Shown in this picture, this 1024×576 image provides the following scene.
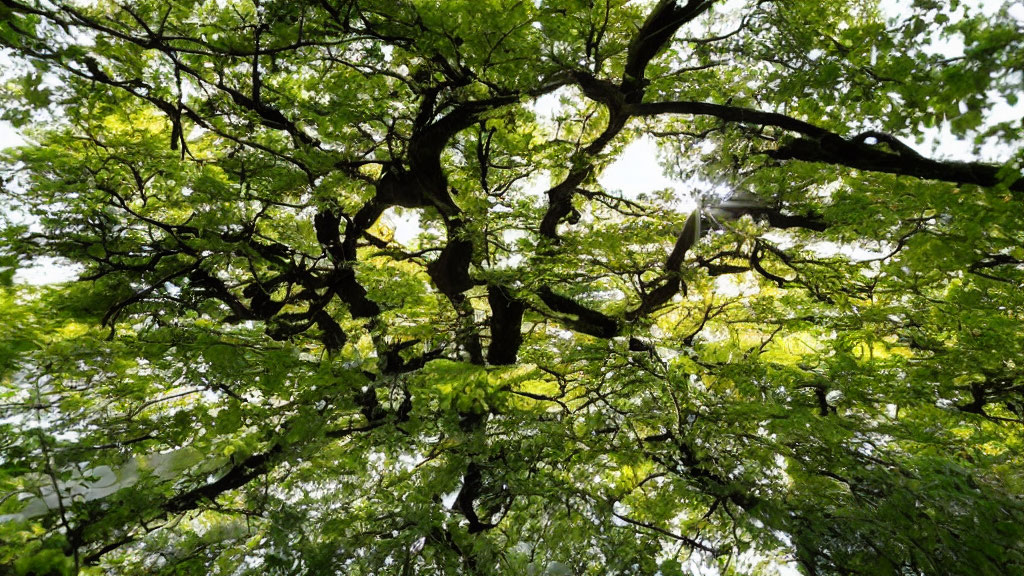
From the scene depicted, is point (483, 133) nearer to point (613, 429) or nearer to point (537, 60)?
point (537, 60)

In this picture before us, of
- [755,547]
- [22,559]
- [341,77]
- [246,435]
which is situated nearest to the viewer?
[22,559]

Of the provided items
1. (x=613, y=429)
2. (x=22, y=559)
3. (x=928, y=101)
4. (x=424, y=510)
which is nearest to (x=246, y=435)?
(x=424, y=510)

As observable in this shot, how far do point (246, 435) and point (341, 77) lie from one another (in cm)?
322

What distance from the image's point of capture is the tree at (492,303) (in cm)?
287

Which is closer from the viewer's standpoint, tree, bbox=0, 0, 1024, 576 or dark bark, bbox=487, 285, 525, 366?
tree, bbox=0, 0, 1024, 576

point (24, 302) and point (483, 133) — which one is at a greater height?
point (483, 133)

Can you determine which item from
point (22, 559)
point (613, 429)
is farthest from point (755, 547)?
point (22, 559)

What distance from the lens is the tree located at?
2.87 metres

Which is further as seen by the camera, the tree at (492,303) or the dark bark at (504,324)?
the dark bark at (504,324)

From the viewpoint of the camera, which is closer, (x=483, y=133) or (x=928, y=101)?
(x=928, y=101)

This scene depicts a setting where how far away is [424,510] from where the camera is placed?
371 cm

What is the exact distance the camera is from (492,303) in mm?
4809

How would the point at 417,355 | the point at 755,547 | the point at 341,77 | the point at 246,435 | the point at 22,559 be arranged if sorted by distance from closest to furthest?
the point at 22,559, the point at 755,547, the point at 246,435, the point at 341,77, the point at 417,355

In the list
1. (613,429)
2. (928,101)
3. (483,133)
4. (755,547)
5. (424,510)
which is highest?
(483,133)
